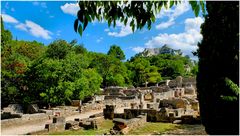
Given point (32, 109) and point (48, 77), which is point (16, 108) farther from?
point (48, 77)

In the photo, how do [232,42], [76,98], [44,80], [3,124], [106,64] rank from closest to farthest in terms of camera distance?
[232,42]
[3,124]
[44,80]
[76,98]
[106,64]

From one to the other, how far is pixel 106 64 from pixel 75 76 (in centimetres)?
3320

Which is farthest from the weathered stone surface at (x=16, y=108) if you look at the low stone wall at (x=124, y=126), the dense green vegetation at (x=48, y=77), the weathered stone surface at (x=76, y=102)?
the low stone wall at (x=124, y=126)

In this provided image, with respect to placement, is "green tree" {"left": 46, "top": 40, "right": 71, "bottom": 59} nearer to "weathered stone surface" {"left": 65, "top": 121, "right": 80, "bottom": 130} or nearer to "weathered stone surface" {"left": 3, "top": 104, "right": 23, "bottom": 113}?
"weathered stone surface" {"left": 3, "top": 104, "right": 23, "bottom": 113}

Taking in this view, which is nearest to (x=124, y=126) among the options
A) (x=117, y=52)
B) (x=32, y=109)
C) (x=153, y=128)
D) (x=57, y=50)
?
(x=153, y=128)

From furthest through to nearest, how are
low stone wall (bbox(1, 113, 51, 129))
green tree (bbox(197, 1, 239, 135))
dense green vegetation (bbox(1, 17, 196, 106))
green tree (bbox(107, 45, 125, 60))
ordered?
green tree (bbox(107, 45, 125, 60)), dense green vegetation (bbox(1, 17, 196, 106)), low stone wall (bbox(1, 113, 51, 129)), green tree (bbox(197, 1, 239, 135))

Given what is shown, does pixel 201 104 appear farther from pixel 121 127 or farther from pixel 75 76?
pixel 75 76

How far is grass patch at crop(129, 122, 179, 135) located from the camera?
64.1 ft

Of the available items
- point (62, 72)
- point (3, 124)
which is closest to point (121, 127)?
point (3, 124)

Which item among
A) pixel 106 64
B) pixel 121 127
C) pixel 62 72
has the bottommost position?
pixel 121 127

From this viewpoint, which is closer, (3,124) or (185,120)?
(3,124)

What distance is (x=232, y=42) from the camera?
9180mm

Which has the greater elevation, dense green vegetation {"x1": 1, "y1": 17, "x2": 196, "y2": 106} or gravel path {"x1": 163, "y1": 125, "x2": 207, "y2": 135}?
dense green vegetation {"x1": 1, "y1": 17, "x2": 196, "y2": 106}

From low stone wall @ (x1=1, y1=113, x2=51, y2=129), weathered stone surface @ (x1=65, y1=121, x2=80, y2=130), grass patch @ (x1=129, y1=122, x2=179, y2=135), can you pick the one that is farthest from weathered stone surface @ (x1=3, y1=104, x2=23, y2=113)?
grass patch @ (x1=129, y1=122, x2=179, y2=135)
